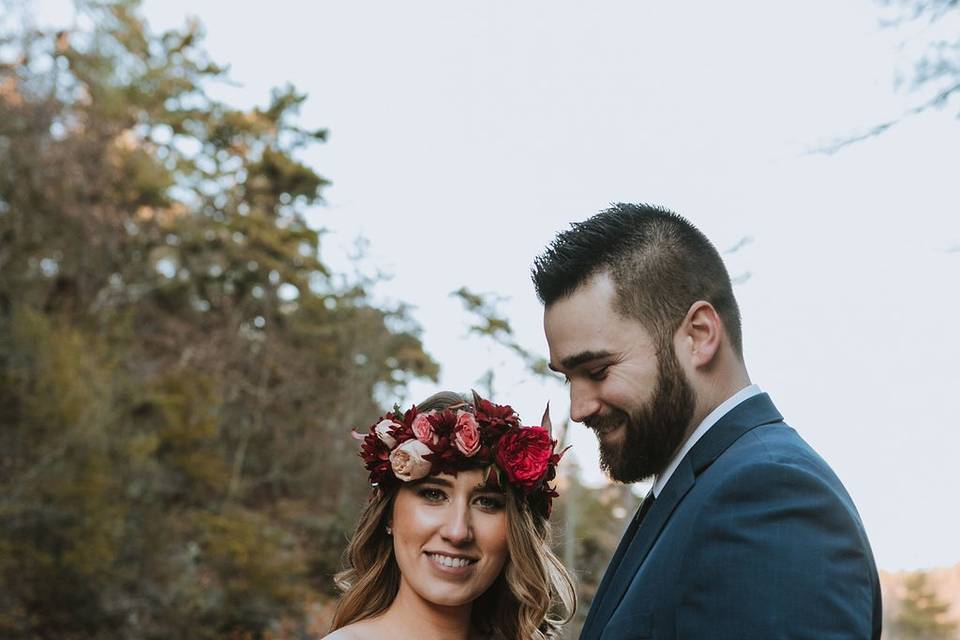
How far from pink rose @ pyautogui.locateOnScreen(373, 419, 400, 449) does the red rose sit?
0.38m

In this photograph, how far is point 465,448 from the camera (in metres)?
3.29

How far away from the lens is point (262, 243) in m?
29.1

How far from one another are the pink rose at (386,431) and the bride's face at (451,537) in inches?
7.0

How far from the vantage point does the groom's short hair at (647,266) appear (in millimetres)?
2504

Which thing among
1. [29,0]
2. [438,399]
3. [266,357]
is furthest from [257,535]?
[438,399]

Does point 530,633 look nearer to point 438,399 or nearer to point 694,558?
point 438,399

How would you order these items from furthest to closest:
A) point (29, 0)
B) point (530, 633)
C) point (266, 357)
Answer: point (266, 357)
point (29, 0)
point (530, 633)

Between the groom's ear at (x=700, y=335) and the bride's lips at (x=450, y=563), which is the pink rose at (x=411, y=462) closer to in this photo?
the bride's lips at (x=450, y=563)

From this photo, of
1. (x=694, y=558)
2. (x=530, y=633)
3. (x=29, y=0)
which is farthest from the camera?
(x=29, y=0)

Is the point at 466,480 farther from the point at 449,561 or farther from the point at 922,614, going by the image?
the point at 922,614

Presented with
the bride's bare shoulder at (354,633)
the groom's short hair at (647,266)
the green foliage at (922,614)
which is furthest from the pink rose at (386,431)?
the green foliage at (922,614)

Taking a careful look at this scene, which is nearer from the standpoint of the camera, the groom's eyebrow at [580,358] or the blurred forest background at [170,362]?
the groom's eyebrow at [580,358]

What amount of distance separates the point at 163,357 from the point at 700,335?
25794 mm

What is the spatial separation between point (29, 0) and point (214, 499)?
1200 cm
